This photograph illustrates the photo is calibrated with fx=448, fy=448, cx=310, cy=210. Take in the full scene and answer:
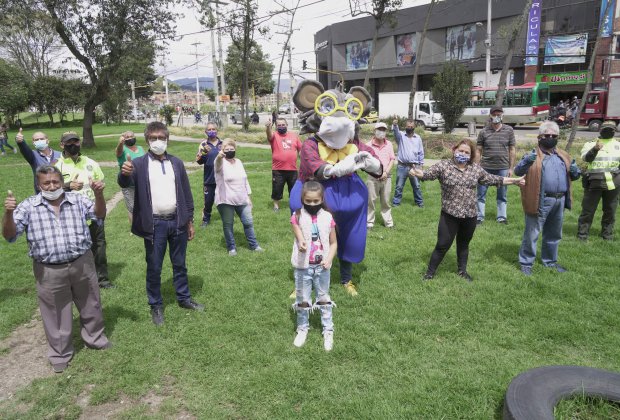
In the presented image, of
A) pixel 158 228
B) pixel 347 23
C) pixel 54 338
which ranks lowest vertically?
pixel 54 338

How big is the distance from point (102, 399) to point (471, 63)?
4225 cm

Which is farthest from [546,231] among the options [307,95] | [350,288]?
[307,95]

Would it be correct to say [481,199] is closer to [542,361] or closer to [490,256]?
[490,256]

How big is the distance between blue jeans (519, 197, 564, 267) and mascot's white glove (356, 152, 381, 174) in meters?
2.31

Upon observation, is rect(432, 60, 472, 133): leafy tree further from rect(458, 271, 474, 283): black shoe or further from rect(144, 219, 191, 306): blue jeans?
rect(144, 219, 191, 306): blue jeans

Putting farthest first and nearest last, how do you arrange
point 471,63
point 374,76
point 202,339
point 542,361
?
point 374,76 < point 471,63 < point 202,339 < point 542,361

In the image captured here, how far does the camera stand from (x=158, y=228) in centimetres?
446

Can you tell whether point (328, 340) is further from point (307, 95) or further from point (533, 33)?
point (533, 33)

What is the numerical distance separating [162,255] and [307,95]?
236 cm

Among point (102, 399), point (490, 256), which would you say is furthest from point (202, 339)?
point (490, 256)

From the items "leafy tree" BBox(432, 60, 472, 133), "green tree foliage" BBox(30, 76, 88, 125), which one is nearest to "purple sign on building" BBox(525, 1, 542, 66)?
"leafy tree" BBox(432, 60, 472, 133)

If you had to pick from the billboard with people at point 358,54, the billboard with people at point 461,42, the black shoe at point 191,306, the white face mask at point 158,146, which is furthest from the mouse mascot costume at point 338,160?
the billboard with people at point 358,54

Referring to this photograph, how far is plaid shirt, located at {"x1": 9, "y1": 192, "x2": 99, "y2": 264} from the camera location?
3.81 m

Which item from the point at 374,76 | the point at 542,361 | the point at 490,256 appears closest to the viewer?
the point at 542,361
